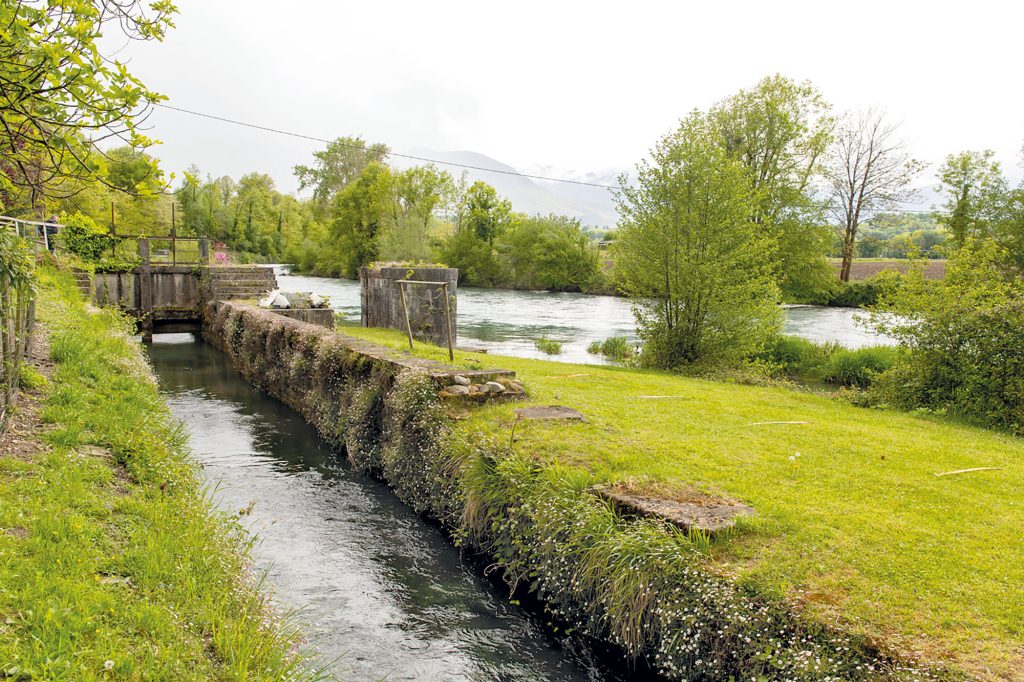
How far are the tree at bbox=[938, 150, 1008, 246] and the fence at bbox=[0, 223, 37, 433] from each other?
116 ft

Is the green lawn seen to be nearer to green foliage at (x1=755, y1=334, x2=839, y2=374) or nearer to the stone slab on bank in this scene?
A: the stone slab on bank

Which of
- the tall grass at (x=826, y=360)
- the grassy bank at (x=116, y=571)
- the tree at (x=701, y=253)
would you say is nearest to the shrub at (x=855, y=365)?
the tall grass at (x=826, y=360)

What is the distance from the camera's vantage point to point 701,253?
15750 mm

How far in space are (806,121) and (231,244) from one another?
5587 centimetres

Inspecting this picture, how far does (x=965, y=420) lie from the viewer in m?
9.28

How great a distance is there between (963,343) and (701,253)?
6.77 meters

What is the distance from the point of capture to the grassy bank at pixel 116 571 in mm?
Result: 2826

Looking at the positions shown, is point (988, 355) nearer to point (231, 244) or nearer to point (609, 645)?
point (609, 645)

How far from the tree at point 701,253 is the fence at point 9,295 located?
12.9 meters

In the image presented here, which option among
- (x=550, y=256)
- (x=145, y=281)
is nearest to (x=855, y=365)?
(x=145, y=281)

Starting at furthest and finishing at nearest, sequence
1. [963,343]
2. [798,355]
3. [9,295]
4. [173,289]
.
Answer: [173,289] → [798,355] → [963,343] → [9,295]

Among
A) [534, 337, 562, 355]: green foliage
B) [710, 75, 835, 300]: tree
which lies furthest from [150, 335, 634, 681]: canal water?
[710, 75, 835, 300]: tree

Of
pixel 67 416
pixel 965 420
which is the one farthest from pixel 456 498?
pixel 965 420

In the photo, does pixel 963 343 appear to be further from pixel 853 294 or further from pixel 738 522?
pixel 853 294
